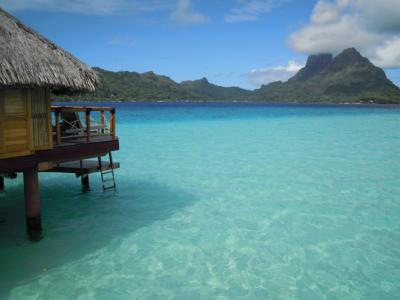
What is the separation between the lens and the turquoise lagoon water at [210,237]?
6.04m

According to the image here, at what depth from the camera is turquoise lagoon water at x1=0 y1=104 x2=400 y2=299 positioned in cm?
604

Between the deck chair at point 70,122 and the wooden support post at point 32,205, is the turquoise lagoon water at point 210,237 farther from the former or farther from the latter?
the deck chair at point 70,122

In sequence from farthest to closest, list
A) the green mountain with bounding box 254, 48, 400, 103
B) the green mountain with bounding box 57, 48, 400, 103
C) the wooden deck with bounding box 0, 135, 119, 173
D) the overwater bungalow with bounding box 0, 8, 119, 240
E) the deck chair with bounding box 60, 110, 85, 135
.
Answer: the green mountain with bounding box 254, 48, 400, 103 → the green mountain with bounding box 57, 48, 400, 103 → the deck chair with bounding box 60, 110, 85, 135 → the wooden deck with bounding box 0, 135, 119, 173 → the overwater bungalow with bounding box 0, 8, 119, 240

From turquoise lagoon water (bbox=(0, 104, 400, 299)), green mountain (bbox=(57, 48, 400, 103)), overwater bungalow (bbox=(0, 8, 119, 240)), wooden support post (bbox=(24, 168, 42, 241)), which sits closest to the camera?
turquoise lagoon water (bbox=(0, 104, 400, 299))

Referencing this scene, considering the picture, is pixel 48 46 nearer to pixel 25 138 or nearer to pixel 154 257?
pixel 25 138

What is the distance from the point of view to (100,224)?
8578mm

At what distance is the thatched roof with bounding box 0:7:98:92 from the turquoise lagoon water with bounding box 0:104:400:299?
10.7 ft

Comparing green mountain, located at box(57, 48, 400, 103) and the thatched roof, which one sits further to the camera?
green mountain, located at box(57, 48, 400, 103)

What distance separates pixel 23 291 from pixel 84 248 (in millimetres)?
1670

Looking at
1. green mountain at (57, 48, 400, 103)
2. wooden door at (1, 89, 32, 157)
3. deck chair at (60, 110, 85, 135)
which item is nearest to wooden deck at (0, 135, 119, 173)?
wooden door at (1, 89, 32, 157)

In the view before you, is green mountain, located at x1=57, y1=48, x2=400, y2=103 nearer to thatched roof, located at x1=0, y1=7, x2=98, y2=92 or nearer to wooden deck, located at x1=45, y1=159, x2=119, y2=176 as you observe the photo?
wooden deck, located at x1=45, y1=159, x2=119, y2=176

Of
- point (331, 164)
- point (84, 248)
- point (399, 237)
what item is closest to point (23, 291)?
point (84, 248)

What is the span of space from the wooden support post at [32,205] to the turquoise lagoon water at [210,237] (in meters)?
0.28

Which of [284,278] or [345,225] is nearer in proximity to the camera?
[284,278]
